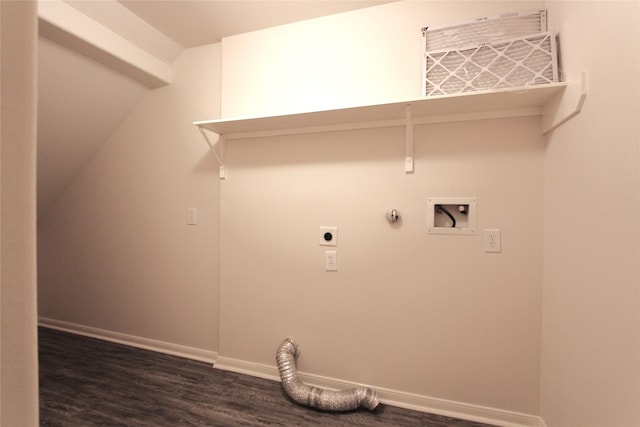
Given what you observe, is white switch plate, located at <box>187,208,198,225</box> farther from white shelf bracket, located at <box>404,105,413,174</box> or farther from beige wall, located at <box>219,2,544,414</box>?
white shelf bracket, located at <box>404,105,413,174</box>

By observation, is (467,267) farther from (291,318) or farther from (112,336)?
(112,336)

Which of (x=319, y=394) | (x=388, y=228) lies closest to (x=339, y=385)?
(x=319, y=394)

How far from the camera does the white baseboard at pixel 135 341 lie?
89.3 inches

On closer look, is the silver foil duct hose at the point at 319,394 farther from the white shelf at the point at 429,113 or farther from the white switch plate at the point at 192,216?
the white shelf at the point at 429,113

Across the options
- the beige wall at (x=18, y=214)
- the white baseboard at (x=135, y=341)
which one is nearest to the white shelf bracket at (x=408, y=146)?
the beige wall at (x=18, y=214)

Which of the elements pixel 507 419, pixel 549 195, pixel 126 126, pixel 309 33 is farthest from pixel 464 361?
pixel 126 126

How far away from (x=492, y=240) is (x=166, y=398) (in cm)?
222

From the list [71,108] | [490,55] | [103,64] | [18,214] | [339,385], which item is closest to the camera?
[18,214]

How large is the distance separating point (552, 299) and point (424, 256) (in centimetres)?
63

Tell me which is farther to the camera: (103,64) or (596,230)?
(103,64)

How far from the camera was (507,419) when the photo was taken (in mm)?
1578

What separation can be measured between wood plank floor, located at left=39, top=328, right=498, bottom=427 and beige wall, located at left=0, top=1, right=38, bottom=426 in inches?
66.0

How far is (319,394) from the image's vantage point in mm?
1715

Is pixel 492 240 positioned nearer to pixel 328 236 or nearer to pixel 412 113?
pixel 412 113
